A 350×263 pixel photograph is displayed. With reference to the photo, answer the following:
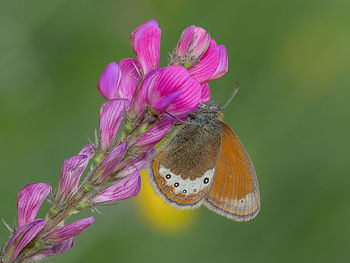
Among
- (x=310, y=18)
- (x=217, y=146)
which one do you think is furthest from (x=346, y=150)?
(x=217, y=146)

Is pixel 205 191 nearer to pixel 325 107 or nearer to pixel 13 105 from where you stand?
pixel 13 105

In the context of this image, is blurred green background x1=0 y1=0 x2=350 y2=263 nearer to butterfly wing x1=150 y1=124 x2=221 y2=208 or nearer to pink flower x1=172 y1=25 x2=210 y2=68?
butterfly wing x1=150 y1=124 x2=221 y2=208

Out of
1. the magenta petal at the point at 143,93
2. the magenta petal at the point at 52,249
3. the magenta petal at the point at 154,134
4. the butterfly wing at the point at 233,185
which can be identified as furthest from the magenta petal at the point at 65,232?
the butterfly wing at the point at 233,185

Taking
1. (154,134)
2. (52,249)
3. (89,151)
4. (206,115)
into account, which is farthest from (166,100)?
(52,249)

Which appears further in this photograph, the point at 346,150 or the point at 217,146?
the point at 346,150

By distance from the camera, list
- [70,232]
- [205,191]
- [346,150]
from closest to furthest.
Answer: [70,232]
[205,191]
[346,150]

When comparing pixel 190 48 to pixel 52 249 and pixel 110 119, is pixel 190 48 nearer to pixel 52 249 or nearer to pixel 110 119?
pixel 110 119
